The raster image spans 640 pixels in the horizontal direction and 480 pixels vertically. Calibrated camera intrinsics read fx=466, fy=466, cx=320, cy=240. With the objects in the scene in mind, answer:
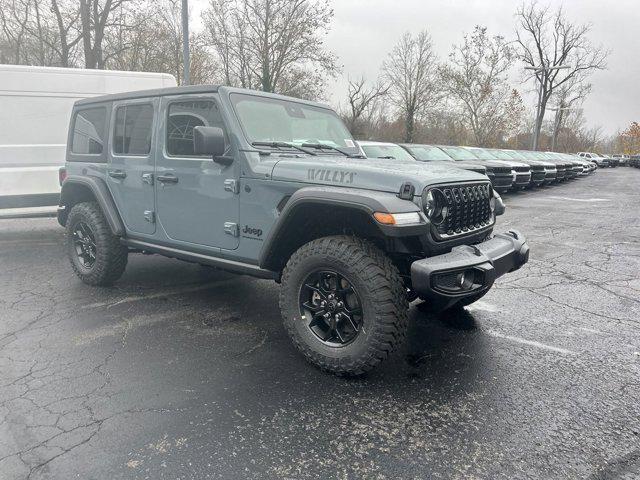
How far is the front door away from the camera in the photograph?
370 centimetres

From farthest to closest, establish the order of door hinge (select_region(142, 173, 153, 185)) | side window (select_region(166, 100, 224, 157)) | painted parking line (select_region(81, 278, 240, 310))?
1. painted parking line (select_region(81, 278, 240, 310))
2. door hinge (select_region(142, 173, 153, 185))
3. side window (select_region(166, 100, 224, 157))

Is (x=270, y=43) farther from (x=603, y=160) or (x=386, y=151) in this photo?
(x=603, y=160)

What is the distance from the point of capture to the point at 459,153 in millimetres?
14891

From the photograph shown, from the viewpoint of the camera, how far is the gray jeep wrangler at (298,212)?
2.93 metres

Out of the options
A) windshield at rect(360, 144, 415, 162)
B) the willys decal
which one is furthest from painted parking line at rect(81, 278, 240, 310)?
windshield at rect(360, 144, 415, 162)

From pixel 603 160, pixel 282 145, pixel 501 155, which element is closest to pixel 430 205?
pixel 282 145

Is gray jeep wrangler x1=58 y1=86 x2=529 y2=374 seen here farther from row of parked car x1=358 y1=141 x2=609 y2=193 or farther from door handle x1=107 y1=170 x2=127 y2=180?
row of parked car x1=358 y1=141 x2=609 y2=193

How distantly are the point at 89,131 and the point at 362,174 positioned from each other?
350 cm

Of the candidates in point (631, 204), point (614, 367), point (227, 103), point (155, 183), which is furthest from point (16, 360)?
point (631, 204)

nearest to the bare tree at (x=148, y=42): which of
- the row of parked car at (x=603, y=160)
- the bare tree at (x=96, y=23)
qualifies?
the bare tree at (x=96, y=23)

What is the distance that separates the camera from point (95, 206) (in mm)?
4992

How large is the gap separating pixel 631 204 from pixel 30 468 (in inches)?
644

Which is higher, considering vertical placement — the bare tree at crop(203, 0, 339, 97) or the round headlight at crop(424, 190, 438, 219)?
the bare tree at crop(203, 0, 339, 97)

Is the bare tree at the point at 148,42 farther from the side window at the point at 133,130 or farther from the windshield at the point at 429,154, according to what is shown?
the side window at the point at 133,130
